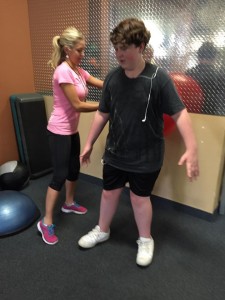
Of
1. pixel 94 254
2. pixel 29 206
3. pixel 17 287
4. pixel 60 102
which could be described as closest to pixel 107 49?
pixel 60 102

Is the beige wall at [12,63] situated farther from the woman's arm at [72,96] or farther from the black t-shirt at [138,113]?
the black t-shirt at [138,113]

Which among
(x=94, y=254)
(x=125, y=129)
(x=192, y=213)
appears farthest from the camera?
(x=192, y=213)

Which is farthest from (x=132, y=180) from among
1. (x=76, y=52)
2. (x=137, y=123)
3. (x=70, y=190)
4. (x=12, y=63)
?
(x=12, y=63)

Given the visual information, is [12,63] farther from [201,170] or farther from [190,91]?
[201,170]

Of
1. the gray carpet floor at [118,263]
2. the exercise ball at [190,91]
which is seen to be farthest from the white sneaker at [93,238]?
the exercise ball at [190,91]

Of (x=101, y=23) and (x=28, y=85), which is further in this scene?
(x=28, y=85)

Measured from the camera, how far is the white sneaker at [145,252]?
1652mm

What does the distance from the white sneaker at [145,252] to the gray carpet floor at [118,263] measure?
0.04m

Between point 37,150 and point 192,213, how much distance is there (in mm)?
1659

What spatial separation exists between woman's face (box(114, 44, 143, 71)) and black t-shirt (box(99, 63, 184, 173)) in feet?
0.25

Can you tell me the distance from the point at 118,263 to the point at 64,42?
4.66 feet

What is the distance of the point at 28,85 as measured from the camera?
2.90 meters

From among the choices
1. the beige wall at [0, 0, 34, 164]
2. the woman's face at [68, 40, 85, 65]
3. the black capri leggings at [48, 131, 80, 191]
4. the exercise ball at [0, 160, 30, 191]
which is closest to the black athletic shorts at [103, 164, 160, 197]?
the black capri leggings at [48, 131, 80, 191]

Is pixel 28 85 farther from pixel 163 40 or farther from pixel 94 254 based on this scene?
pixel 94 254
